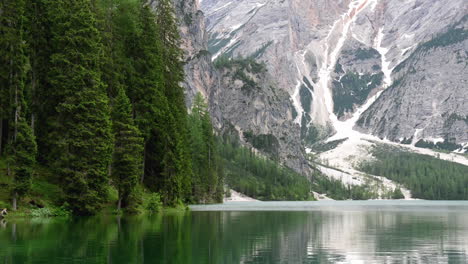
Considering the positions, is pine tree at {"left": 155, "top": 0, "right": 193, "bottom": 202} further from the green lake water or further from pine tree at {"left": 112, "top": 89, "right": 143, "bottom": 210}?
the green lake water

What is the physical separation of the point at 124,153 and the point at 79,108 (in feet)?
24.2

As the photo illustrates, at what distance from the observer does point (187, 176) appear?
85.4 metres

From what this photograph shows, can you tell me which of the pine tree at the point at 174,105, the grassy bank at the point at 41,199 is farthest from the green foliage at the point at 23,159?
the pine tree at the point at 174,105

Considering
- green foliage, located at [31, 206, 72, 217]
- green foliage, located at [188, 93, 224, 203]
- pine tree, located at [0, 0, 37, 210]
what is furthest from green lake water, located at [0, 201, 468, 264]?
green foliage, located at [188, 93, 224, 203]

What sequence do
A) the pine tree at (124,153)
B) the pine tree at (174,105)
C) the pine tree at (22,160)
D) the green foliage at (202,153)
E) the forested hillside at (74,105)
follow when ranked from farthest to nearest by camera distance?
1. the green foliage at (202,153)
2. the pine tree at (174,105)
3. the pine tree at (124,153)
4. the forested hillside at (74,105)
5. the pine tree at (22,160)

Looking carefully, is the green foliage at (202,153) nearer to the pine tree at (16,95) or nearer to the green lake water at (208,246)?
the pine tree at (16,95)

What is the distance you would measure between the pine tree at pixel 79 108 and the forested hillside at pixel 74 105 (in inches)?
3.8

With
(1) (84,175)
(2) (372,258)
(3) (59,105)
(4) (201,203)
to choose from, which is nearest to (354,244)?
(2) (372,258)

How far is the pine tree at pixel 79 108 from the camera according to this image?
53625 mm

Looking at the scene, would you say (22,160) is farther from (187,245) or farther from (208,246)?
(208,246)

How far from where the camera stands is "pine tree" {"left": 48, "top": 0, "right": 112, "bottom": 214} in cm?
5362

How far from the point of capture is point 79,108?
5506 centimetres

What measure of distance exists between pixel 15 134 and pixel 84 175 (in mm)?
7470

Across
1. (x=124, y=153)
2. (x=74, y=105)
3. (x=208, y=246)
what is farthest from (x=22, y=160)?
(x=208, y=246)
